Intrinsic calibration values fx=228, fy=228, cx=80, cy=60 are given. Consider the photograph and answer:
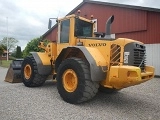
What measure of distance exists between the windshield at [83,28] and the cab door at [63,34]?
316 millimetres

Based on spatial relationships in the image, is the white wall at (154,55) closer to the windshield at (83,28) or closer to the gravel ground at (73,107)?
the gravel ground at (73,107)

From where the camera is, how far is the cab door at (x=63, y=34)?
7715 mm

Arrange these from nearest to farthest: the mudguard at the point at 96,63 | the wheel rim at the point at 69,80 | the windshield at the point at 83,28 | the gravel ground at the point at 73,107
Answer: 1. the gravel ground at the point at 73,107
2. the mudguard at the point at 96,63
3. the wheel rim at the point at 69,80
4. the windshield at the point at 83,28

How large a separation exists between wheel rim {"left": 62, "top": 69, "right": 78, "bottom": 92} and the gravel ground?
447 mm

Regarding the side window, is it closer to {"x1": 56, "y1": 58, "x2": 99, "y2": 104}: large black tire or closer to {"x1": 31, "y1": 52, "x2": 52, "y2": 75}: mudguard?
{"x1": 31, "y1": 52, "x2": 52, "y2": 75}: mudguard

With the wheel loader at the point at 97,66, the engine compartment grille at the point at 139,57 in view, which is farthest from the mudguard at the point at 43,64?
the engine compartment grille at the point at 139,57

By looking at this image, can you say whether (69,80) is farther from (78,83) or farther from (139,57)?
(139,57)

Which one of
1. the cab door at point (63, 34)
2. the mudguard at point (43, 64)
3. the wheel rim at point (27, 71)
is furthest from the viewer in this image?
the wheel rim at point (27, 71)

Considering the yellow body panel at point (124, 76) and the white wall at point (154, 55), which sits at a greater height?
the white wall at point (154, 55)

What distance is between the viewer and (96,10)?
62.8 ft

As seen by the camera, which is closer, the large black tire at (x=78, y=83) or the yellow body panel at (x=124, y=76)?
the yellow body panel at (x=124, y=76)

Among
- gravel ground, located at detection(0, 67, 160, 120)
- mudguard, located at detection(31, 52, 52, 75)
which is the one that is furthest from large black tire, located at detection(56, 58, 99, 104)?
mudguard, located at detection(31, 52, 52, 75)

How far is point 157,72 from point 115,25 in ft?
16.6

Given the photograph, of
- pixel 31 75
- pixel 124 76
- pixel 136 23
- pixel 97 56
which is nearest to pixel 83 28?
pixel 97 56
